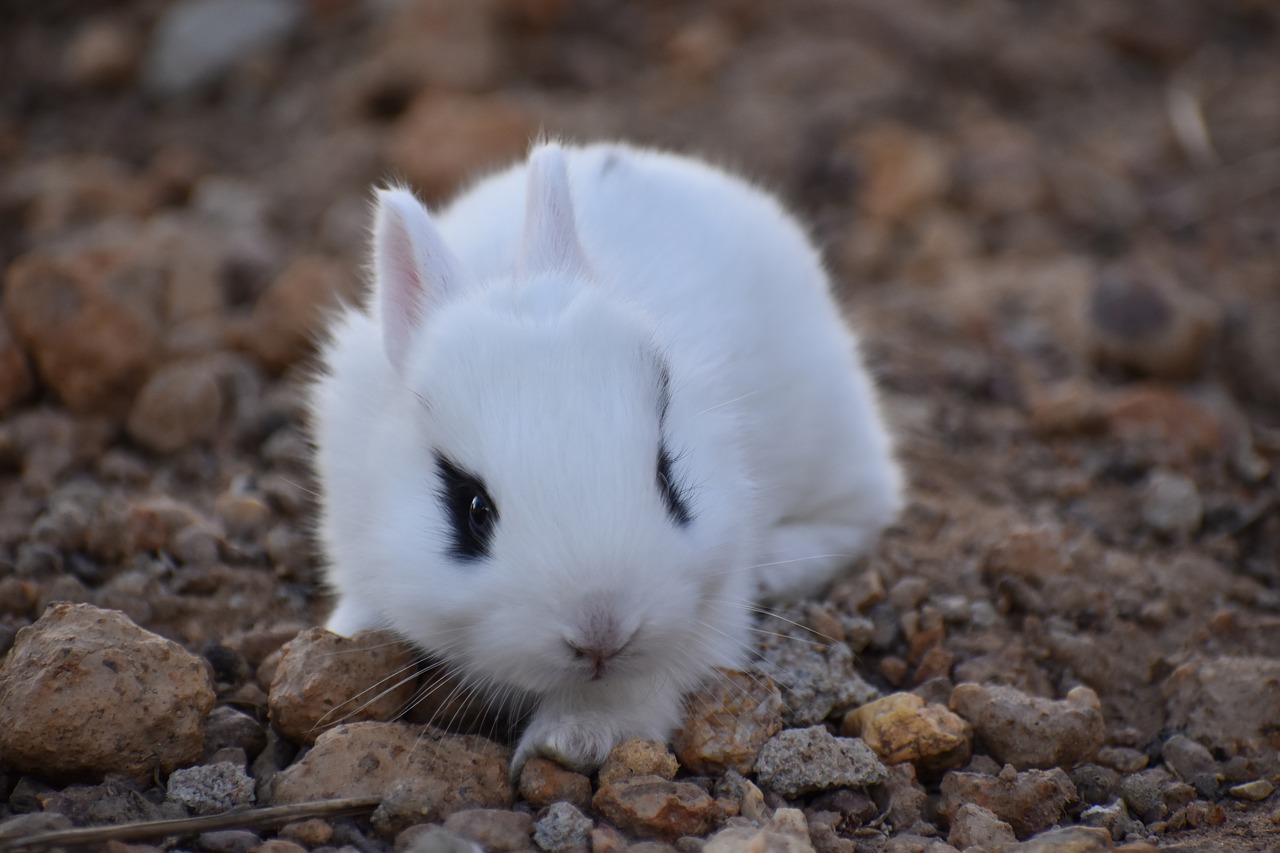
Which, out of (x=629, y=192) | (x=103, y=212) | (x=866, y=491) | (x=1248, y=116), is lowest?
(x=866, y=491)

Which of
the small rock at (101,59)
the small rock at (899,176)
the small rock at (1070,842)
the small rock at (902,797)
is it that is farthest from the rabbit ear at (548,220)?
the small rock at (101,59)

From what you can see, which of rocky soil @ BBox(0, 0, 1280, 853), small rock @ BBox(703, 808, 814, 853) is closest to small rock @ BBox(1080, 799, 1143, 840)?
rocky soil @ BBox(0, 0, 1280, 853)

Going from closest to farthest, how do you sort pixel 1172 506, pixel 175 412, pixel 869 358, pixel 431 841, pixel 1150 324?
pixel 431 841, pixel 1172 506, pixel 175 412, pixel 1150 324, pixel 869 358

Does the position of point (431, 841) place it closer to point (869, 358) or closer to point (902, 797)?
point (902, 797)

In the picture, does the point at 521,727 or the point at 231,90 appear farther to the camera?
the point at 231,90

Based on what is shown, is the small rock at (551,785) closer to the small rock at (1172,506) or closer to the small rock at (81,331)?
the small rock at (1172,506)

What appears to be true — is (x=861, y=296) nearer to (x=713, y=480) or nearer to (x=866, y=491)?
(x=866, y=491)

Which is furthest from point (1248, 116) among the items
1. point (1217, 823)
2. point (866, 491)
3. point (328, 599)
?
point (328, 599)

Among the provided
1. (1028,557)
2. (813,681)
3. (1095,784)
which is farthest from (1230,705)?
(813,681)
